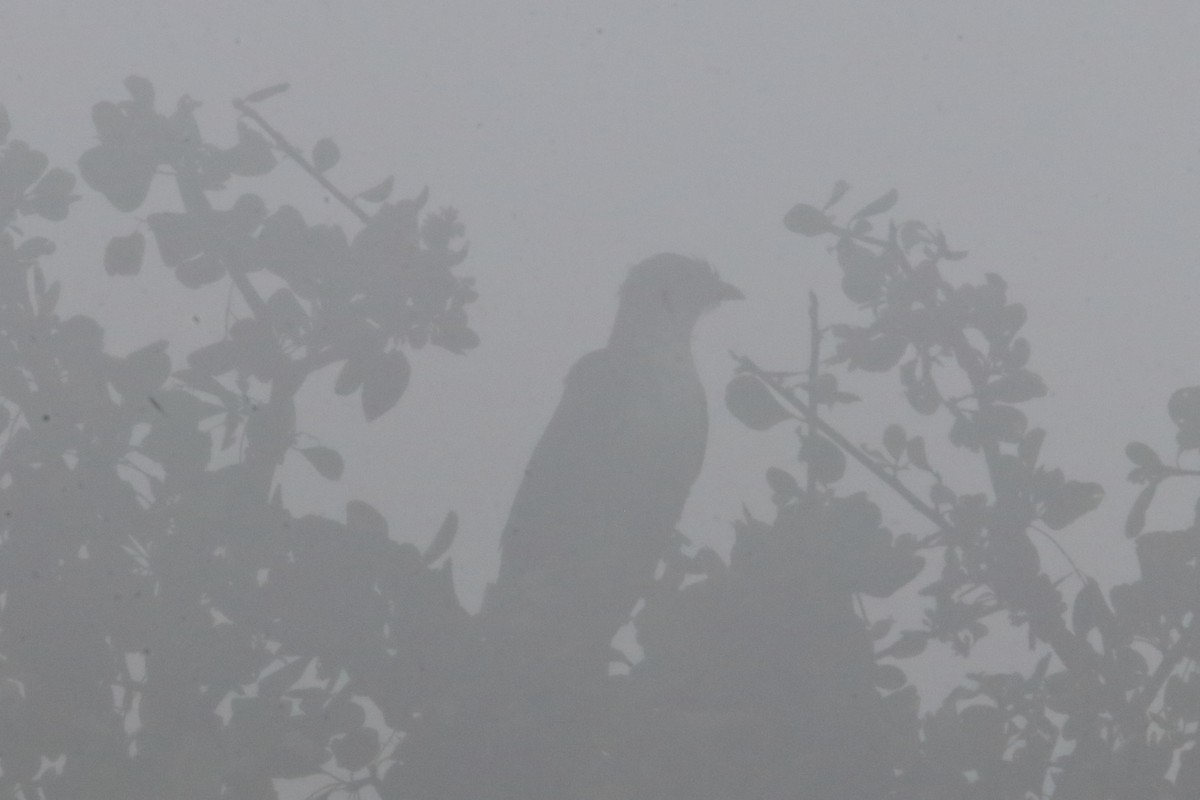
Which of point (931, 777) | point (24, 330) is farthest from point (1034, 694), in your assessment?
point (24, 330)

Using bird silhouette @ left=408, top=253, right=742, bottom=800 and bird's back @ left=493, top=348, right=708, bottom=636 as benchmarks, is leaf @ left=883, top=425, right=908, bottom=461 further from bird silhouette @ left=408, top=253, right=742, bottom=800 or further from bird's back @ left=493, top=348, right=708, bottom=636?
bird's back @ left=493, top=348, right=708, bottom=636

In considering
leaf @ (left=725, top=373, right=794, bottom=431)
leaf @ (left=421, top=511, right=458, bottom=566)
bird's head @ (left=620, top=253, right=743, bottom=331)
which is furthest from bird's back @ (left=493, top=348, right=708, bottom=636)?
leaf @ (left=421, top=511, right=458, bottom=566)

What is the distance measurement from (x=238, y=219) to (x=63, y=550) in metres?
0.53

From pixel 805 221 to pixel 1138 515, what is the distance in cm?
66

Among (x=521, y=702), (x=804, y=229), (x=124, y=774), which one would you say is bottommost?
(x=124, y=774)

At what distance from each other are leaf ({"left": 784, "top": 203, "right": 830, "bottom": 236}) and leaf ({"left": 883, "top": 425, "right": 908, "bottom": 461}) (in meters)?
0.33

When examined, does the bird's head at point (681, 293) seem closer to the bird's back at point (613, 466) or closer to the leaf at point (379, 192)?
the bird's back at point (613, 466)

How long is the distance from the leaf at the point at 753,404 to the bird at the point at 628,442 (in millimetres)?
537

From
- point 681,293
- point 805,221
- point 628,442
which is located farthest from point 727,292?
point 805,221

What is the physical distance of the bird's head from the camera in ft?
13.6

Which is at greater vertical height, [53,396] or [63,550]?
[53,396]

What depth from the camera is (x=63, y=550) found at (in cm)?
206

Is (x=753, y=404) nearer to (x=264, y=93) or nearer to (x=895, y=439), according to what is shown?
(x=895, y=439)

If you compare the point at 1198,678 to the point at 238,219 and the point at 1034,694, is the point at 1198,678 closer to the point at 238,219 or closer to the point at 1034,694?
the point at 1034,694
